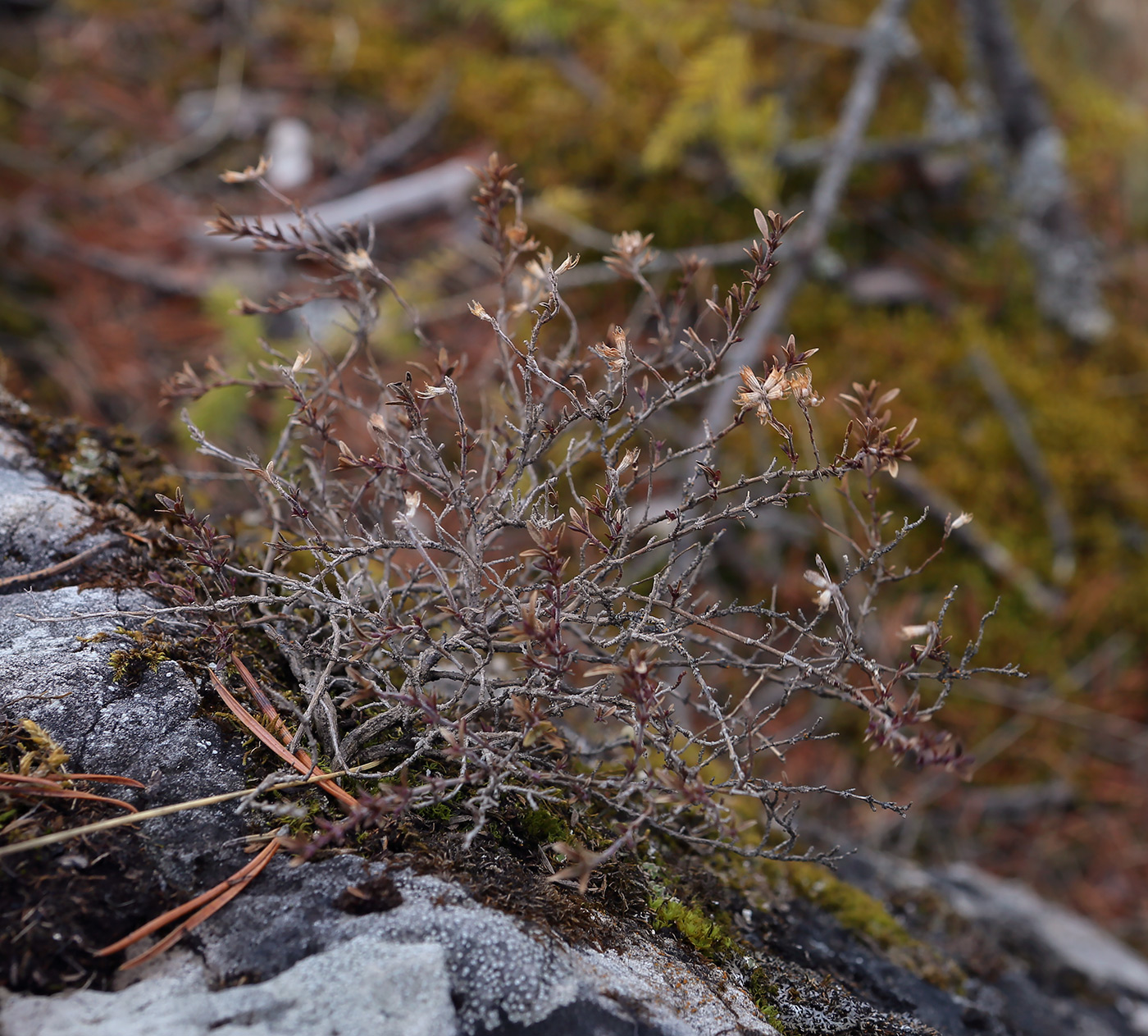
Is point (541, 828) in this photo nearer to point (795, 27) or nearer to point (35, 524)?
point (35, 524)

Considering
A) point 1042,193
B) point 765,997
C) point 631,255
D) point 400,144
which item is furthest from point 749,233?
point 765,997

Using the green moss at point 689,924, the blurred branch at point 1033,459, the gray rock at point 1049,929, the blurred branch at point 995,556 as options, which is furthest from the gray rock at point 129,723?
the blurred branch at point 1033,459

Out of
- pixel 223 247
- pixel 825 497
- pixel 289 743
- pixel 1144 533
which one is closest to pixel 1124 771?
pixel 1144 533

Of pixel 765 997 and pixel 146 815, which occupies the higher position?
pixel 146 815

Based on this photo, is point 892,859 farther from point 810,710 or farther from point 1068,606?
point 1068,606

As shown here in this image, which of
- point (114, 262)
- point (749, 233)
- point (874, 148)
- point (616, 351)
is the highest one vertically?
point (874, 148)

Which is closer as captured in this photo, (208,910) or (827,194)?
(208,910)

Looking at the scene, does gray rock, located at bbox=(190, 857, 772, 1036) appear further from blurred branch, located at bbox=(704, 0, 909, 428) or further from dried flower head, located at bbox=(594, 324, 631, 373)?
blurred branch, located at bbox=(704, 0, 909, 428)

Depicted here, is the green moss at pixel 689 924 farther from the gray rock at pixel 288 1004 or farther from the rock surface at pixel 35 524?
the rock surface at pixel 35 524
